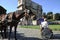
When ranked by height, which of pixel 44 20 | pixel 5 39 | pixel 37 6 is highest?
pixel 37 6

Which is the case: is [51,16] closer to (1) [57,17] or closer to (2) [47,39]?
(1) [57,17]

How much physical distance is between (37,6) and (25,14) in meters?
111

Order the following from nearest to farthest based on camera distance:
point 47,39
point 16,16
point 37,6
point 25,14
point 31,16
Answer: point 31,16 → point 25,14 → point 16,16 → point 47,39 → point 37,6

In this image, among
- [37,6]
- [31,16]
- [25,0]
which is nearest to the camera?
[31,16]

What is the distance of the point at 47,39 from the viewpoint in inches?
504

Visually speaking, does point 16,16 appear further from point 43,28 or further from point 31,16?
point 43,28

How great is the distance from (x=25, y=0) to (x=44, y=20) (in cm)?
9008

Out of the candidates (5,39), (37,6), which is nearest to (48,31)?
(5,39)

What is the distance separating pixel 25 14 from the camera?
33.2ft

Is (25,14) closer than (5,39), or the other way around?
(25,14)

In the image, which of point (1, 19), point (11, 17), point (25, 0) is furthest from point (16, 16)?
point (25, 0)

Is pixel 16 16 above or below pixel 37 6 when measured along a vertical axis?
below

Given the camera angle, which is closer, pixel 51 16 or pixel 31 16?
pixel 31 16

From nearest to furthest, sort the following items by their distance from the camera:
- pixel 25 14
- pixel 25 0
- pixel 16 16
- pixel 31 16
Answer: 1. pixel 31 16
2. pixel 25 14
3. pixel 16 16
4. pixel 25 0
